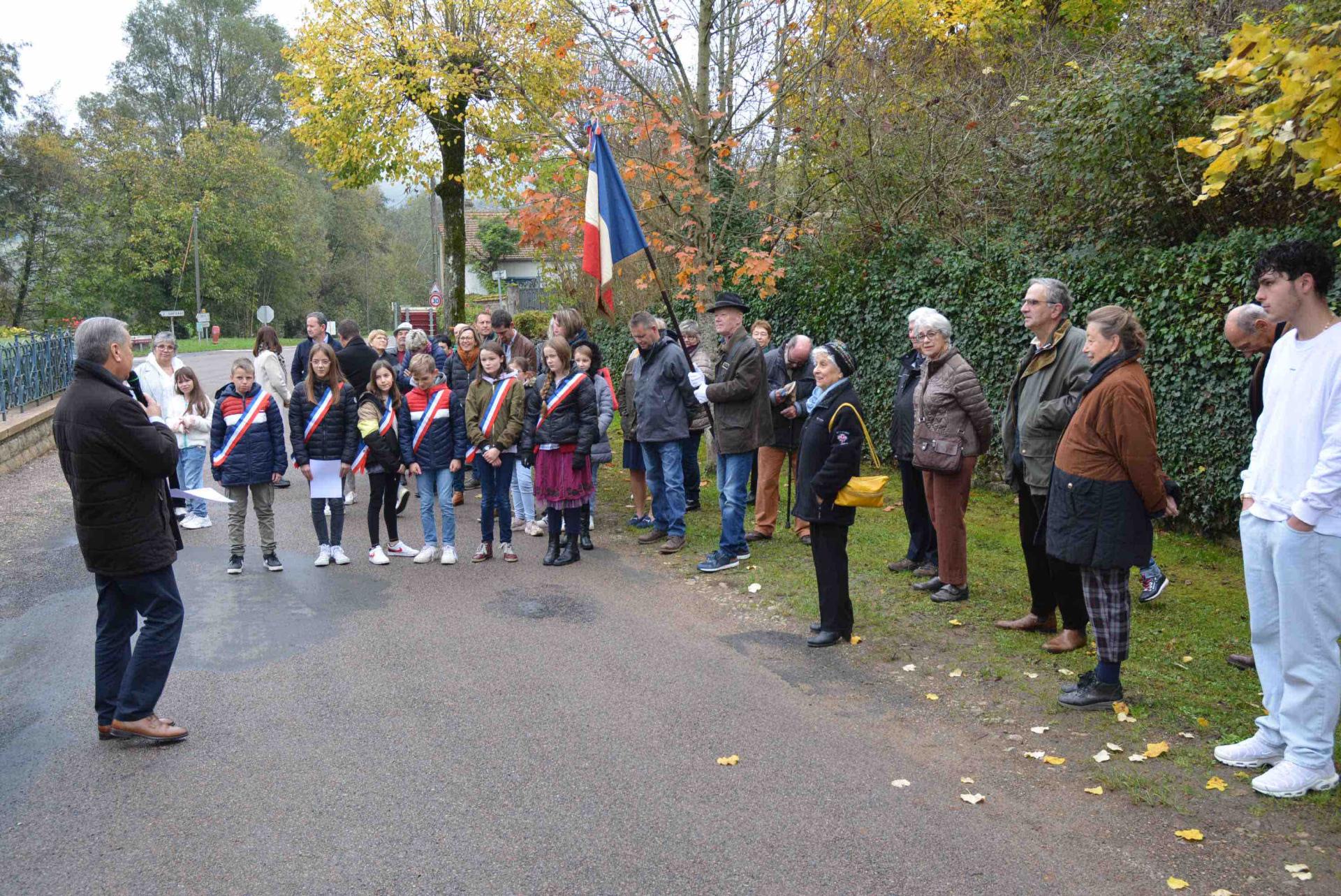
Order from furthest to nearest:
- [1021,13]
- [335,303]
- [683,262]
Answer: [335,303]
[1021,13]
[683,262]

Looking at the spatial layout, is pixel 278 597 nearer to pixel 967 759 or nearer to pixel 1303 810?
pixel 967 759

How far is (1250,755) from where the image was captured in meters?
4.50

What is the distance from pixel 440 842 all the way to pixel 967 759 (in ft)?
8.21

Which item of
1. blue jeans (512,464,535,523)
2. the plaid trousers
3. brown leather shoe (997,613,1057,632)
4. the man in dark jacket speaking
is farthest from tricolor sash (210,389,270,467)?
the plaid trousers

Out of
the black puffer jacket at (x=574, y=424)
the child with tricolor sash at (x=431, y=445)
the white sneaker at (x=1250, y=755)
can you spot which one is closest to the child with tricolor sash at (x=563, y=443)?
the black puffer jacket at (x=574, y=424)

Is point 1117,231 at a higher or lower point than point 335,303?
lower

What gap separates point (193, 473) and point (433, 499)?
3.59 meters

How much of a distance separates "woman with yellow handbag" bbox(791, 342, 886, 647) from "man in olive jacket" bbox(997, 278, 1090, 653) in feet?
3.24

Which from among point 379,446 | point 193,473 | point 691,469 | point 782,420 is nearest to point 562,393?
point 379,446

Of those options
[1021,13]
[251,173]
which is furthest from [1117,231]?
[251,173]

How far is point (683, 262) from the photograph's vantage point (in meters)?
11.9

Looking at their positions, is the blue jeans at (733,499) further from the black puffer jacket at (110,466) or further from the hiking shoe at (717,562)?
the black puffer jacket at (110,466)

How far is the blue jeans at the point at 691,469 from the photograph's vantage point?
10.7m

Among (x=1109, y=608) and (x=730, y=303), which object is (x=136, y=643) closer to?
(x=1109, y=608)
